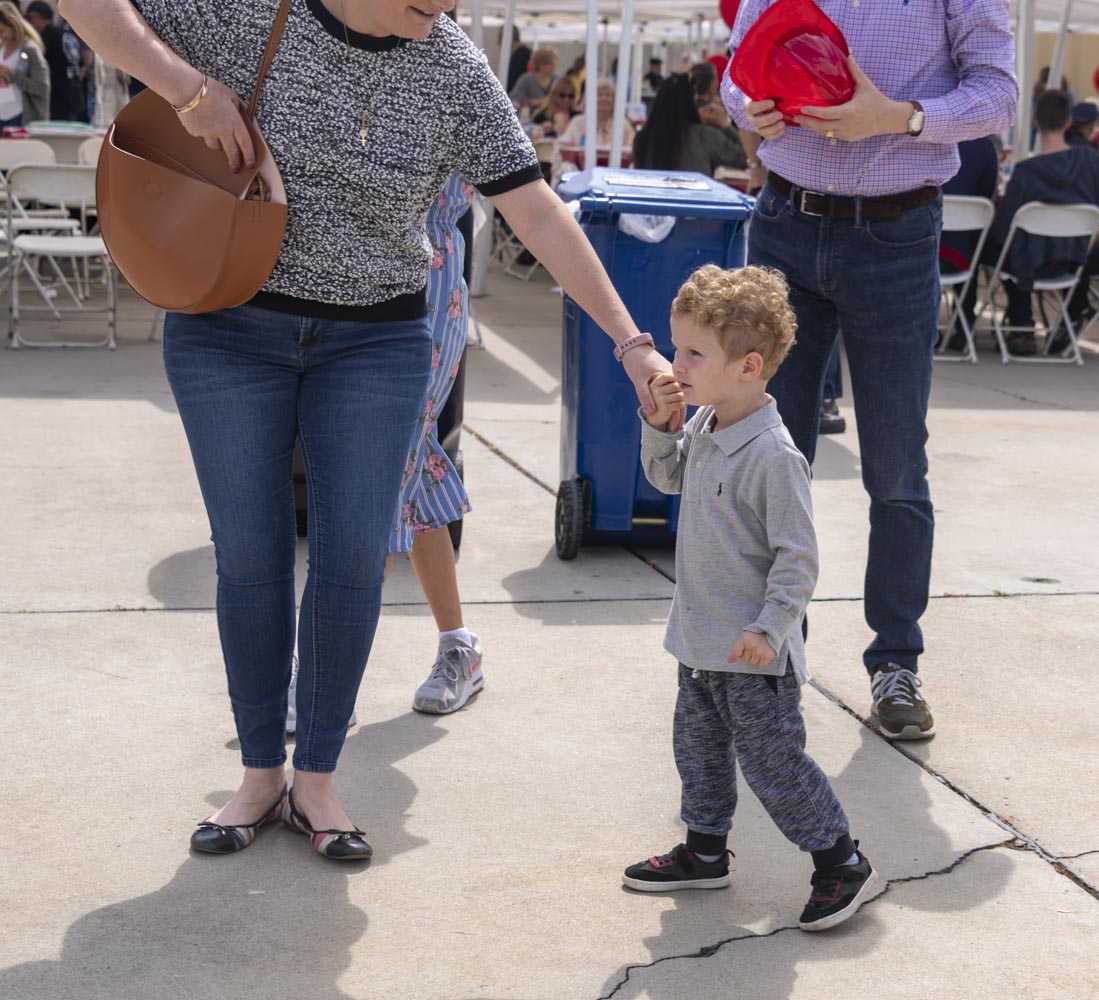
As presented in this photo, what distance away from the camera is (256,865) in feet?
9.52

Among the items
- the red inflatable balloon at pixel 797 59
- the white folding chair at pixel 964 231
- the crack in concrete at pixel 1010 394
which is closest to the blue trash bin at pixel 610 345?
the red inflatable balloon at pixel 797 59

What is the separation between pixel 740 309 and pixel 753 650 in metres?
0.59

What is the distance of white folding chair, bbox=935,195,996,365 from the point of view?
9.22 meters

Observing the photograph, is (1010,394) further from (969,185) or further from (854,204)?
(854,204)

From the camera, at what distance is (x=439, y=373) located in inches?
147

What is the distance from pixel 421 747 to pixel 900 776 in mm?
1121

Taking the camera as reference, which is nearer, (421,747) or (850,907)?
(850,907)

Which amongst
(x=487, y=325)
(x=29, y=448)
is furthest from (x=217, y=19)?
(x=487, y=325)

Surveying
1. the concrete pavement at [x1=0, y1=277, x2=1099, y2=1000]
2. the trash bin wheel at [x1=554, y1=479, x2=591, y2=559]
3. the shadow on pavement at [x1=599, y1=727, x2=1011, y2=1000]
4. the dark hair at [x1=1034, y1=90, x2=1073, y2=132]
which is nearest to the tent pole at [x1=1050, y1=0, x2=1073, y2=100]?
the dark hair at [x1=1034, y1=90, x2=1073, y2=132]

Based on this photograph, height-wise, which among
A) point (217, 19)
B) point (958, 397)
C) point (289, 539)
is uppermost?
point (217, 19)

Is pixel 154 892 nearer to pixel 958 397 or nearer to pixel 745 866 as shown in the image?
pixel 745 866

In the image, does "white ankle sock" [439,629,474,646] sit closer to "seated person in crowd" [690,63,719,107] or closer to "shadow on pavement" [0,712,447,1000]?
"shadow on pavement" [0,712,447,1000]

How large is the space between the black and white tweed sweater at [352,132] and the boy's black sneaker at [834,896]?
4.38ft

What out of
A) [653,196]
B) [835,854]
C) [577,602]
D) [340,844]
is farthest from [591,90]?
[835,854]
